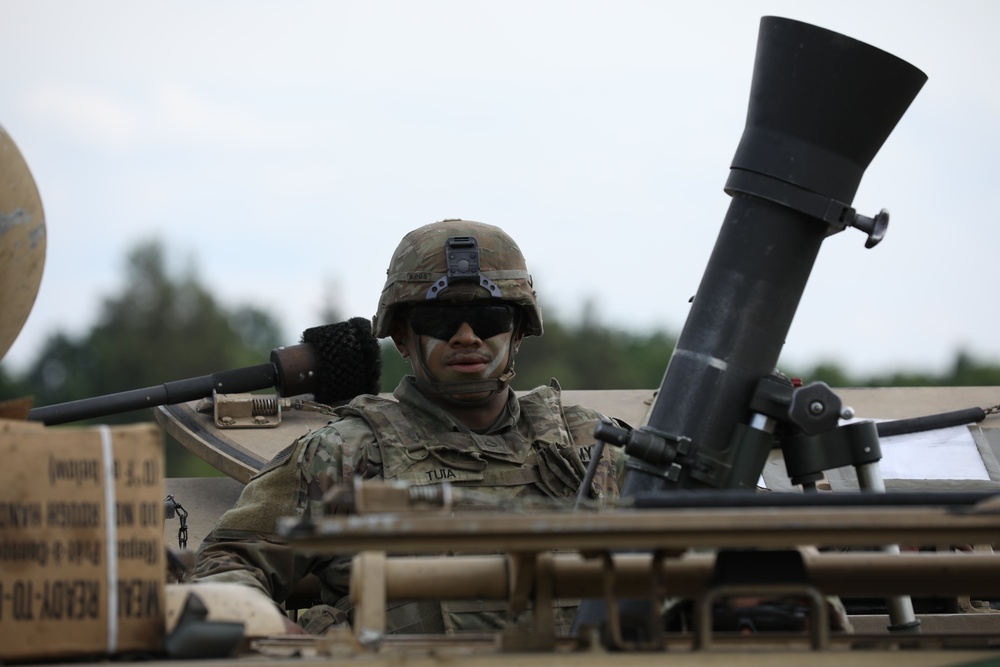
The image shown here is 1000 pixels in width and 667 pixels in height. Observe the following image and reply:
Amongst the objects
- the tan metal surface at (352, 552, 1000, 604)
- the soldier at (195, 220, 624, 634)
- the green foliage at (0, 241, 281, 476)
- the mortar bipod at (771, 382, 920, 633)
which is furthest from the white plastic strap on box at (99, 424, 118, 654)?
the green foliage at (0, 241, 281, 476)

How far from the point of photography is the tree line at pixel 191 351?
39.3 m

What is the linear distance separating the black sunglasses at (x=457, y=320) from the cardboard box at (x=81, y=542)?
239 centimetres

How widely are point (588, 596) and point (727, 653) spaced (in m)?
0.45

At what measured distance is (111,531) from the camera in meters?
2.70

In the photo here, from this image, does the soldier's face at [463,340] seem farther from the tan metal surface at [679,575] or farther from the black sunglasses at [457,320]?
the tan metal surface at [679,575]

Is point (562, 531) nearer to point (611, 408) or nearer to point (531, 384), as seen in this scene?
point (611, 408)

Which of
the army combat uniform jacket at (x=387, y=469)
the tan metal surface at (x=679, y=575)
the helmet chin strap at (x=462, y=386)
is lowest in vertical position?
the tan metal surface at (x=679, y=575)

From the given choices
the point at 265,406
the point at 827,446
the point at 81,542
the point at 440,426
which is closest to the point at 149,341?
the point at 265,406

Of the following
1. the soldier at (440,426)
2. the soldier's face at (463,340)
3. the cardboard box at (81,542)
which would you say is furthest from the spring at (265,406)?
the cardboard box at (81,542)

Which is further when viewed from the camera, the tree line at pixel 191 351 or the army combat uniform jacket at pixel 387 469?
the tree line at pixel 191 351

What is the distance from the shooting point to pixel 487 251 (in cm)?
522

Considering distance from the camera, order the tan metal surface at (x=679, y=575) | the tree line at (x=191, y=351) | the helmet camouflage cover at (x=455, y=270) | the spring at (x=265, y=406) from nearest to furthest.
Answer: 1. the tan metal surface at (x=679, y=575)
2. the helmet camouflage cover at (x=455, y=270)
3. the spring at (x=265, y=406)
4. the tree line at (x=191, y=351)

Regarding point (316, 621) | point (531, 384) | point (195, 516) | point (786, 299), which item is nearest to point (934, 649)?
point (786, 299)

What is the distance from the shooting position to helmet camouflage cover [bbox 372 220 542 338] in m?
5.09
